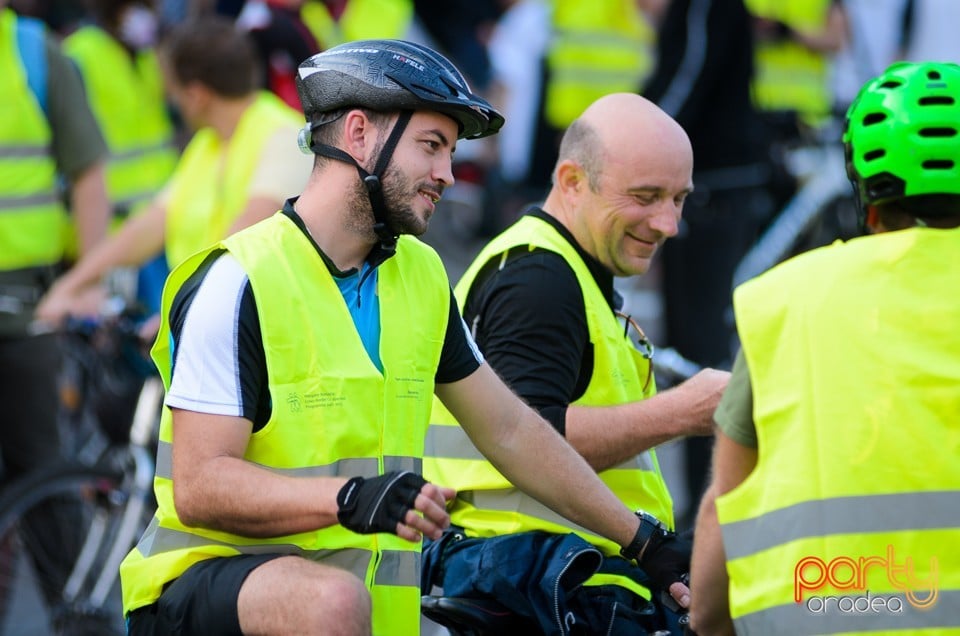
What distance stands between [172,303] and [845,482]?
1.53 m

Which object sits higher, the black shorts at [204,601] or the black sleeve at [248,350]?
the black sleeve at [248,350]

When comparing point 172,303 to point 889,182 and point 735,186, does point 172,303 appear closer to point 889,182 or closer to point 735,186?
point 889,182

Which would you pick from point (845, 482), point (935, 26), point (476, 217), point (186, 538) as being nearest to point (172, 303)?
point (186, 538)

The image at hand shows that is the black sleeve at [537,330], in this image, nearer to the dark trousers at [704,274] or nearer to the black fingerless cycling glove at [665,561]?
the black fingerless cycling glove at [665,561]

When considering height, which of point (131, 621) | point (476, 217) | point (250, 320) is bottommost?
point (476, 217)

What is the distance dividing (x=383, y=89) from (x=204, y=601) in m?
1.15

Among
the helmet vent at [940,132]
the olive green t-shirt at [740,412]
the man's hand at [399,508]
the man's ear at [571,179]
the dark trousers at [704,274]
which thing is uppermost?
the helmet vent at [940,132]

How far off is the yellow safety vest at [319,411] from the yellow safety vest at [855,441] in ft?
3.08

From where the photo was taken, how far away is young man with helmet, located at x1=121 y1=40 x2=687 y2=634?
3.76 metres

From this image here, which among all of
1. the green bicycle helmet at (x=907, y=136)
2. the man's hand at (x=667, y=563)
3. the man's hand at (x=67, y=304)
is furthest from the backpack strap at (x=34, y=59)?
the green bicycle helmet at (x=907, y=136)

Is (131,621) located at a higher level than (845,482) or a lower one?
lower

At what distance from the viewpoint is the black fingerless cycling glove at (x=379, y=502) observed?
3.56 metres

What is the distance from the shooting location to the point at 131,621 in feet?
13.5

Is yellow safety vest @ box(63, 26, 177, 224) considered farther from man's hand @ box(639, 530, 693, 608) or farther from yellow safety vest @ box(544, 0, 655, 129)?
man's hand @ box(639, 530, 693, 608)
